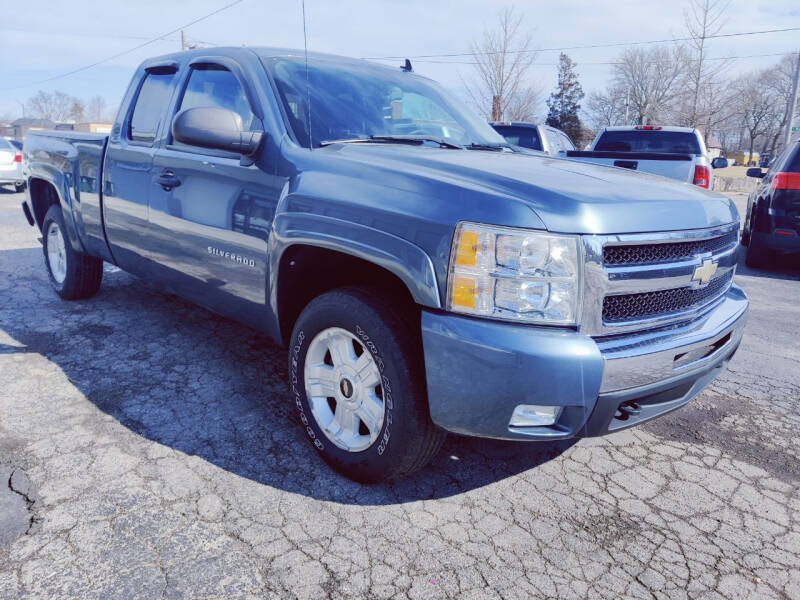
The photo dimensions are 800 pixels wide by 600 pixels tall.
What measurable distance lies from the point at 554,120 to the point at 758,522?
176 ft

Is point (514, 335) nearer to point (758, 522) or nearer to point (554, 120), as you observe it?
point (758, 522)

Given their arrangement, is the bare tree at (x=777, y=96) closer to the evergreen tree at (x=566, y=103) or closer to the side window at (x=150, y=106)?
the evergreen tree at (x=566, y=103)

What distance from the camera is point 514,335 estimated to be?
215 centimetres

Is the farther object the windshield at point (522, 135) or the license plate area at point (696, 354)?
the windshield at point (522, 135)

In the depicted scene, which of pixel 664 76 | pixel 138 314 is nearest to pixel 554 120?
pixel 664 76

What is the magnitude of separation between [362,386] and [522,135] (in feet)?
27.8

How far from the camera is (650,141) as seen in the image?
1012 cm

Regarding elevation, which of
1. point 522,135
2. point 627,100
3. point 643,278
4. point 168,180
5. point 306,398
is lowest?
point 306,398

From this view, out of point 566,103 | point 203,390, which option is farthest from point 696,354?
point 566,103

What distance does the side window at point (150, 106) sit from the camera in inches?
160

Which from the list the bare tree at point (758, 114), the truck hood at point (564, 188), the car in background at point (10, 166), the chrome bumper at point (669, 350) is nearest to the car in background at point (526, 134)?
the truck hood at point (564, 188)

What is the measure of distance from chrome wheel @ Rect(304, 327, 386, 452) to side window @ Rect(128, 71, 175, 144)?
2089mm

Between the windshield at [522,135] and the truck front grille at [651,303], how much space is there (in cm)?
763

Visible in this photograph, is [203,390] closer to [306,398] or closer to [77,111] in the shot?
[306,398]
